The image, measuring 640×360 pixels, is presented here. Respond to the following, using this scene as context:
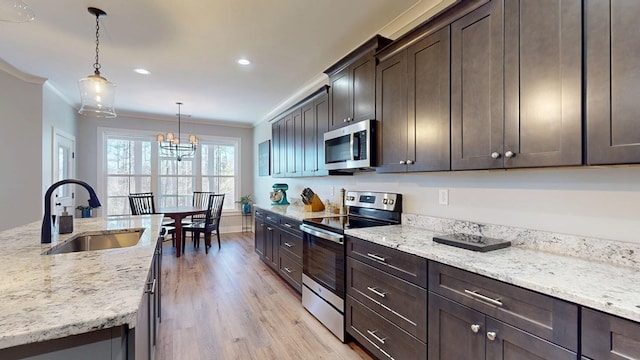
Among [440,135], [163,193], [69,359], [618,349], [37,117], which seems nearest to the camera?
[69,359]

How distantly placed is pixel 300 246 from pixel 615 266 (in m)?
2.33

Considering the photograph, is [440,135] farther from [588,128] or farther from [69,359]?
[69,359]

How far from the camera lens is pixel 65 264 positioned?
1211 millimetres

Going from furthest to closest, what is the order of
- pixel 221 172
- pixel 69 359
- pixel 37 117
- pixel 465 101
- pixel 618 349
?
pixel 221 172
pixel 37 117
pixel 465 101
pixel 618 349
pixel 69 359

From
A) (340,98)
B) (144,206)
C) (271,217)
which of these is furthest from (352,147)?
(144,206)

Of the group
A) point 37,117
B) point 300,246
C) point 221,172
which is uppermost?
point 37,117

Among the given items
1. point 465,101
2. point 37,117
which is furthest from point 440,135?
point 37,117

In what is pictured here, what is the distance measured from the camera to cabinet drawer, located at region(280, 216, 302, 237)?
3.06 metres

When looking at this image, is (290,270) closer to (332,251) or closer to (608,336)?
(332,251)

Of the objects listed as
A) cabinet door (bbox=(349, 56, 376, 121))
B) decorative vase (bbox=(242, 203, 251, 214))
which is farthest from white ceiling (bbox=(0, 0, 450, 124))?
decorative vase (bbox=(242, 203, 251, 214))

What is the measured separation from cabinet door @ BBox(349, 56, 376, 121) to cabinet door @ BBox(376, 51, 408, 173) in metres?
0.07

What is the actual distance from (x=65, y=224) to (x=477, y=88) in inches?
104

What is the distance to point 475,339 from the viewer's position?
1.30m

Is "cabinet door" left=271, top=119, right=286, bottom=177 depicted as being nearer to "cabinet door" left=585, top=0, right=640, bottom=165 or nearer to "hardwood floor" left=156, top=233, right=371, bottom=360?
"hardwood floor" left=156, top=233, right=371, bottom=360
